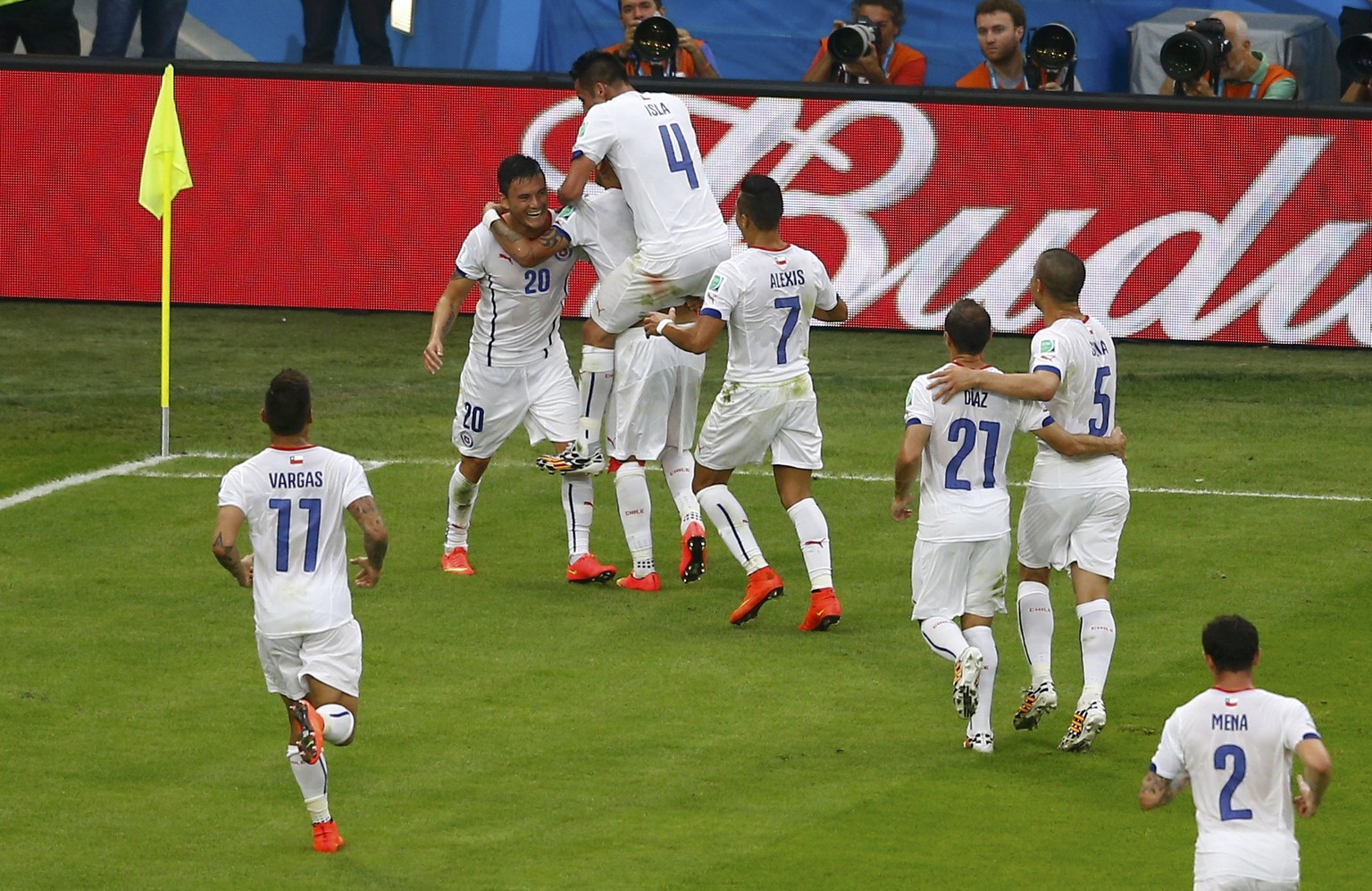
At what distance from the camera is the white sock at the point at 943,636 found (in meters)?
8.44

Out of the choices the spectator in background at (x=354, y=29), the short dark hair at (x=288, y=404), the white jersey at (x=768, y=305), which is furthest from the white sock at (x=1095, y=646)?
the spectator in background at (x=354, y=29)

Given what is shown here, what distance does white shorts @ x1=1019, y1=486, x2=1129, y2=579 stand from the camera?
8539 mm

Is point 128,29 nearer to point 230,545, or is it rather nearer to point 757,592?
point 757,592

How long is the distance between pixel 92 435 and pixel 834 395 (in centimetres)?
547

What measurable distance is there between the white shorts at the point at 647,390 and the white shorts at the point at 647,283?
0.15m

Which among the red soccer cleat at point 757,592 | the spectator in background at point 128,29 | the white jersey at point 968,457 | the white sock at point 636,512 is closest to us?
the white jersey at point 968,457

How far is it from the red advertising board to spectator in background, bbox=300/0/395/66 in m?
0.64

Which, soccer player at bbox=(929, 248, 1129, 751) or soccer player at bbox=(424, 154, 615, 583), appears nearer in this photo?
soccer player at bbox=(929, 248, 1129, 751)

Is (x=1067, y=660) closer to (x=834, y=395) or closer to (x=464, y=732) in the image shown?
(x=464, y=732)

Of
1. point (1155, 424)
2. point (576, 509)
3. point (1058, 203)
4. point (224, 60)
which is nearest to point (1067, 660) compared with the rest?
point (576, 509)

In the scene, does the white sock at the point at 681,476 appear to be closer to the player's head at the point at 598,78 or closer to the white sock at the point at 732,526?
the white sock at the point at 732,526

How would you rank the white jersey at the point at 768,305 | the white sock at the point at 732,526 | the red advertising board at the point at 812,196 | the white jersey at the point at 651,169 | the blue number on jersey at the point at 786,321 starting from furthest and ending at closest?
the red advertising board at the point at 812,196
the white jersey at the point at 651,169
the white sock at the point at 732,526
the blue number on jersey at the point at 786,321
the white jersey at the point at 768,305

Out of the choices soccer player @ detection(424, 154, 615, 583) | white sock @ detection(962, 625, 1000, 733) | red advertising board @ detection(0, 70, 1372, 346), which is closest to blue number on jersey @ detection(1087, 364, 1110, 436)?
white sock @ detection(962, 625, 1000, 733)

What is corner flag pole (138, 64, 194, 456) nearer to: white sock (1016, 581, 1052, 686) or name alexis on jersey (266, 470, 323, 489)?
name alexis on jersey (266, 470, 323, 489)
